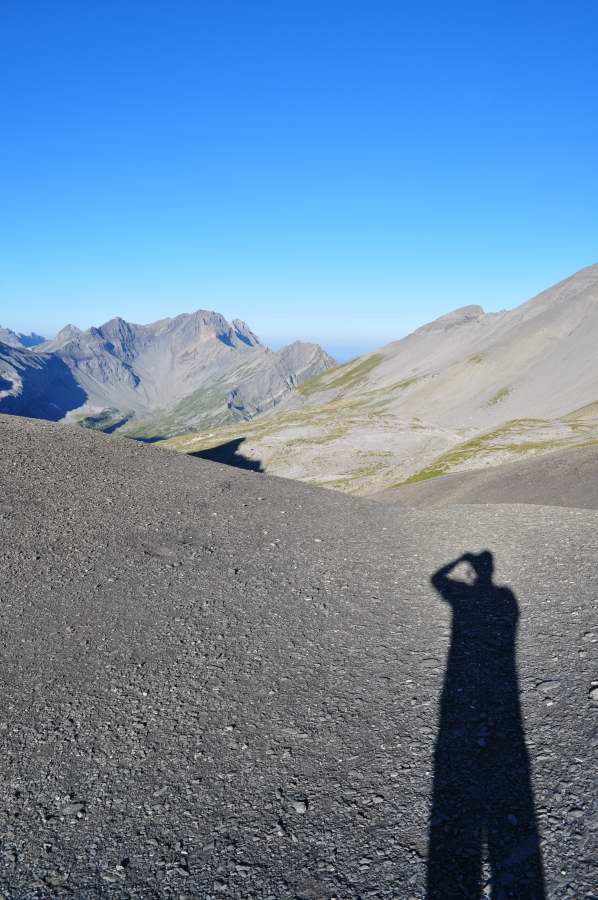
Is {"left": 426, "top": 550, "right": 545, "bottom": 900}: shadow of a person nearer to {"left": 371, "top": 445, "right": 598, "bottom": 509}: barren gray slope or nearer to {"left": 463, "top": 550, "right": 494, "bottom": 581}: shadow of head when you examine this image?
{"left": 463, "top": 550, "right": 494, "bottom": 581}: shadow of head

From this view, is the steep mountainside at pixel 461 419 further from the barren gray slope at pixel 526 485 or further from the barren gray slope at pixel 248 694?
the barren gray slope at pixel 248 694

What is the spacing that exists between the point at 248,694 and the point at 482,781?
490 cm

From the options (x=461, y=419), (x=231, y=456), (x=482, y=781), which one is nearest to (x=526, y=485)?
(x=482, y=781)

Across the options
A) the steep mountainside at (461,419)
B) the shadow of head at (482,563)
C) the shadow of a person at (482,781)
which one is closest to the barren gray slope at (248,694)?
the shadow of a person at (482,781)

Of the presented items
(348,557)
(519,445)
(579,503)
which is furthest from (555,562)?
(519,445)

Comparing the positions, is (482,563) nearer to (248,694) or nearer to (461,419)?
(248,694)

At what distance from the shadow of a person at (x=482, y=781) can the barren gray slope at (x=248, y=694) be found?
0.21 m

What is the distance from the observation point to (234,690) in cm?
1141

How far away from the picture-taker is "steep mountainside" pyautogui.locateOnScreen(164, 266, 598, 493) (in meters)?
89.1

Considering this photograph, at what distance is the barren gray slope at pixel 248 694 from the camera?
750cm

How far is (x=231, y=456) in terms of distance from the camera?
368ft

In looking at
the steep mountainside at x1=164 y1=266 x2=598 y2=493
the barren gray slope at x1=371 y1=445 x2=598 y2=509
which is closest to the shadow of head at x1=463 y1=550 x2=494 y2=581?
the barren gray slope at x1=371 y1=445 x2=598 y2=509

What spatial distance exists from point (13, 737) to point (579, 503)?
3470 cm

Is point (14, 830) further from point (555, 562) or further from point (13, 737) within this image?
point (555, 562)
